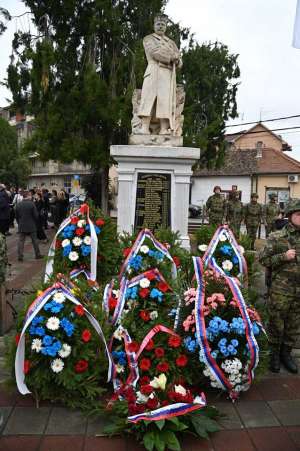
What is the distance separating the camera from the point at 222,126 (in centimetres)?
2014

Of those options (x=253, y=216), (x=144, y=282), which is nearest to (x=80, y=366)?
(x=144, y=282)

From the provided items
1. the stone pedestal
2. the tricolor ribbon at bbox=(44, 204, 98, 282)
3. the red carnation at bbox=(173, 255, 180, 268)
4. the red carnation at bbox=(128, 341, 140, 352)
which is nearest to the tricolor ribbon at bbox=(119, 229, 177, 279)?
the red carnation at bbox=(173, 255, 180, 268)

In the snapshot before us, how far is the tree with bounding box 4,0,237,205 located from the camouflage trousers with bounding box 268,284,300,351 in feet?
34.9

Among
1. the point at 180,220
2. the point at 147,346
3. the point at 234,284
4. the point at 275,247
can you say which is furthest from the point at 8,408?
the point at 180,220

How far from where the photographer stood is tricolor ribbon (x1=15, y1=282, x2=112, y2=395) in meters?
3.21

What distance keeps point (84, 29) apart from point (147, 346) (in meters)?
14.3

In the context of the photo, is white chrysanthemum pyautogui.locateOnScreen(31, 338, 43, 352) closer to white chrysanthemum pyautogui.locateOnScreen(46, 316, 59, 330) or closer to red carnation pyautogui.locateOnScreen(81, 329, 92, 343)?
white chrysanthemum pyautogui.locateOnScreen(46, 316, 59, 330)

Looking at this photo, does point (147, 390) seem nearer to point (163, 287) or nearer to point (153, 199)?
point (163, 287)

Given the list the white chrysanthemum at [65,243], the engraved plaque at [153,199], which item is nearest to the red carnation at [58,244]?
the white chrysanthemum at [65,243]

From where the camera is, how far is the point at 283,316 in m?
4.08

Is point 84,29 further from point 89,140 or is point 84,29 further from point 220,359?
point 220,359

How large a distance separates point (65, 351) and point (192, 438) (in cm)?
114

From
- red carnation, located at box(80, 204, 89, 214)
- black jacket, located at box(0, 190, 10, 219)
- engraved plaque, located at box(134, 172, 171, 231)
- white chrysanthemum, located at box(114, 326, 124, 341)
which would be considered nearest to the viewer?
white chrysanthemum, located at box(114, 326, 124, 341)

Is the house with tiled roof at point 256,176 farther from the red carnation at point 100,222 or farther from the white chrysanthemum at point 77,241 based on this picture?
the white chrysanthemum at point 77,241
